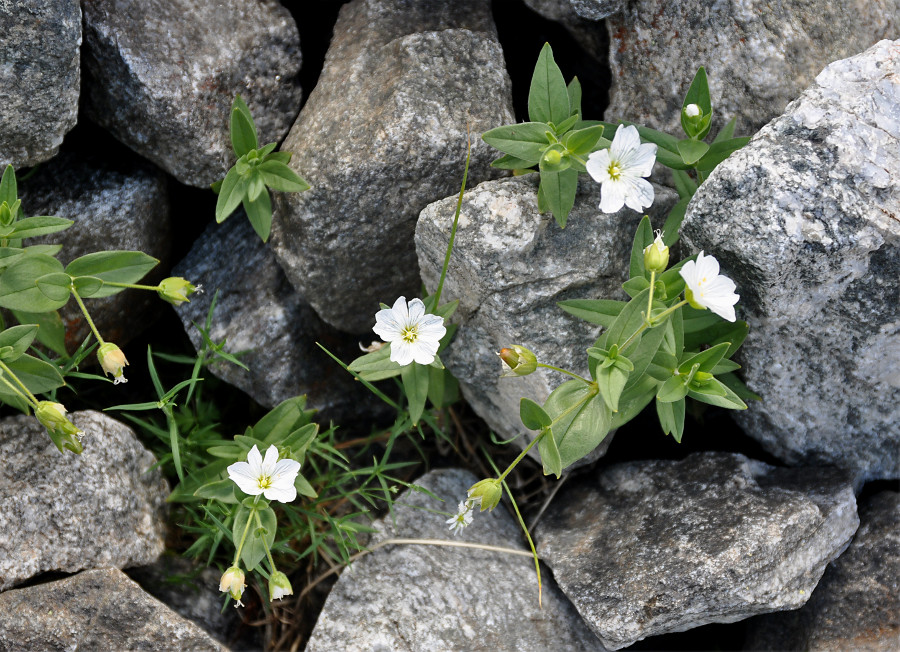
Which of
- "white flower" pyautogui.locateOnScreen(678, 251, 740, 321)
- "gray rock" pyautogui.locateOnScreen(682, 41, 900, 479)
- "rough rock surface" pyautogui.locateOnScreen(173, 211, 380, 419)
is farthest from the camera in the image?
"rough rock surface" pyautogui.locateOnScreen(173, 211, 380, 419)

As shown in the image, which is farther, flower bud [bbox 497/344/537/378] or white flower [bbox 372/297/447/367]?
white flower [bbox 372/297/447/367]

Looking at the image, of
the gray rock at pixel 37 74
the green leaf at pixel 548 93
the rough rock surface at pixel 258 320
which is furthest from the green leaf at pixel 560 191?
the gray rock at pixel 37 74

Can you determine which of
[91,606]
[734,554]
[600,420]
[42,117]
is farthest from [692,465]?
[42,117]

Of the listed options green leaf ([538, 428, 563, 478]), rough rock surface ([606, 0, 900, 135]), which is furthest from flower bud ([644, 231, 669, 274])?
rough rock surface ([606, 0, 900, 135])

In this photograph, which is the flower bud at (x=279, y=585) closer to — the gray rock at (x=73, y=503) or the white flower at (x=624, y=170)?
the gray rock at (x=73, y=503)

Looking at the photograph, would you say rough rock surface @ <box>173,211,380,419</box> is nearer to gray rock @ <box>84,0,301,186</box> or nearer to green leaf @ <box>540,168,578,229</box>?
gray rock @ <box>84,0,301,186</box>

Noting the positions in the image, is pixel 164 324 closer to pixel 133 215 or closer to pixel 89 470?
pixel 133 215
